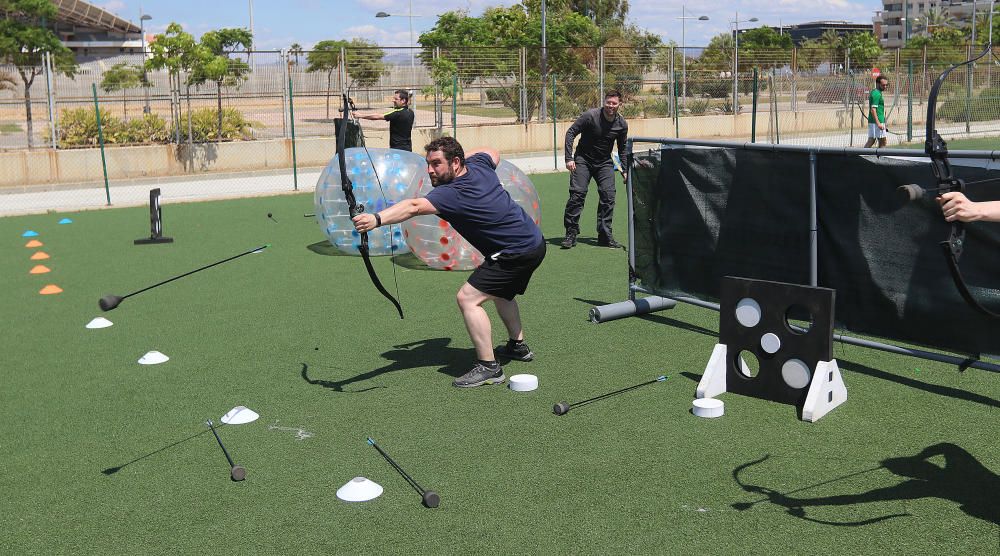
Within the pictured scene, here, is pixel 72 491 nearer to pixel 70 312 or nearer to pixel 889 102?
pixel 70 312

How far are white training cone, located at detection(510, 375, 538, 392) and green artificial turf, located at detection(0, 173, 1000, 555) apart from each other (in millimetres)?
66

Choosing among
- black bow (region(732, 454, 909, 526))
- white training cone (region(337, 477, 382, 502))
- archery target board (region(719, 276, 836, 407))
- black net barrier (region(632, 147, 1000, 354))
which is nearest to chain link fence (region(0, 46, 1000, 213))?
black net barrier (region(632, 147, 1000, 354))

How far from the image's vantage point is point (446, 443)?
20.3 feet

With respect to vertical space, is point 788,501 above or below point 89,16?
below

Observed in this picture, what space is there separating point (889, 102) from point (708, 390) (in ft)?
103

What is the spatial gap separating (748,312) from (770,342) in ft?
0.87

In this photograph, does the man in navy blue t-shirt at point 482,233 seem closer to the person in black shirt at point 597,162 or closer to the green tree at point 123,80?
the person in black shirt at point 597,162

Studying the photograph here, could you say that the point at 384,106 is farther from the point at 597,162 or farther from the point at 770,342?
the point at 770,342

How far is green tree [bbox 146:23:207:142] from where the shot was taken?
77.1 feet

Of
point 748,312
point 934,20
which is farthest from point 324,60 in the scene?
point 934,20

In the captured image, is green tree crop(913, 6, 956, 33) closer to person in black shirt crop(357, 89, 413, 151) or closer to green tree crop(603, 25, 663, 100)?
green tree crop(603, 25, 663, 100)

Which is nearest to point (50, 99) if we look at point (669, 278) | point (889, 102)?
point (669, 278)

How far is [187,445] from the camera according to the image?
6266 mm

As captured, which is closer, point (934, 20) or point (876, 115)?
point (876, 115)
